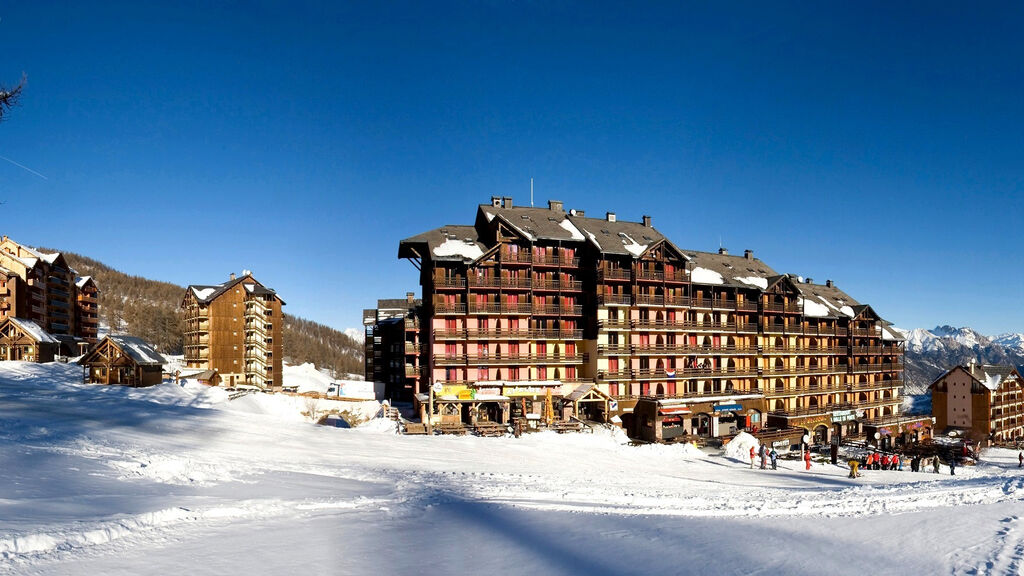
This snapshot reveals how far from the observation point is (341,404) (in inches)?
2003

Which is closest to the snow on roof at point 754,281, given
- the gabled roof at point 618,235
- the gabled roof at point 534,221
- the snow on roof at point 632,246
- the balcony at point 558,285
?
the gabled roof at point 618,235

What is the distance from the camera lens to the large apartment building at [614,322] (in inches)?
1877

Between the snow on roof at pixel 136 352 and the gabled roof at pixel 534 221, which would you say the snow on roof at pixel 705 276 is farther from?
the snow on roof at pixel 136 352

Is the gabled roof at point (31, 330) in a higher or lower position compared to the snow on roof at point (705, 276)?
lower

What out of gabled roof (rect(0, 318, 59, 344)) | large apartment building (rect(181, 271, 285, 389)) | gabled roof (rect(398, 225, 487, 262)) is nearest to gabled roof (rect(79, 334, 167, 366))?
gabled roof (rect(0, 318, 59, 344))

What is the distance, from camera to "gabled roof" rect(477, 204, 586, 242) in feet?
160

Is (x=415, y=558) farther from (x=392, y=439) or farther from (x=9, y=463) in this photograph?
(x=392, y=439)

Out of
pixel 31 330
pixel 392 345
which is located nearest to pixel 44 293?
pixel 31 330

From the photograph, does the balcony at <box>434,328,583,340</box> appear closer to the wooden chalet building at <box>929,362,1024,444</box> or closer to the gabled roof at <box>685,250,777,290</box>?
the gabled roof at <box>685,250,777,290</box>

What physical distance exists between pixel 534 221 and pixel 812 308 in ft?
114

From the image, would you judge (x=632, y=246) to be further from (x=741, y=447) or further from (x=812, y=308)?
(x=812, y=308)

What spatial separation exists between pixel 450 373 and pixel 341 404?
37.6 feet

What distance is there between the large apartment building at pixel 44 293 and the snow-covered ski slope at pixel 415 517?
215ft

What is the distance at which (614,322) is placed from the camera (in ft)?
165
